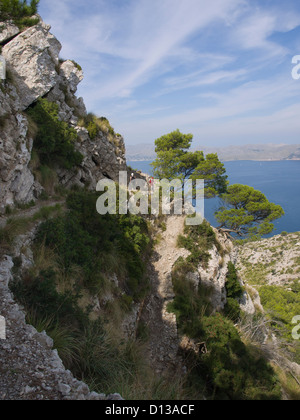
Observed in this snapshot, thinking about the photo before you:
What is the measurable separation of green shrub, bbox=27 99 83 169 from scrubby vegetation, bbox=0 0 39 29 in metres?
4.55

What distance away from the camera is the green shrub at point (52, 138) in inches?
405

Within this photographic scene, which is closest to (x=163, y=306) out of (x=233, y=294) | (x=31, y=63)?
(x=233, y=294)

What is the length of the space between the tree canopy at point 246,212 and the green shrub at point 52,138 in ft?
35.8

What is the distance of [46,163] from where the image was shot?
10.9m

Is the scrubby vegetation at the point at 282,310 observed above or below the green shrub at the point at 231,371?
below

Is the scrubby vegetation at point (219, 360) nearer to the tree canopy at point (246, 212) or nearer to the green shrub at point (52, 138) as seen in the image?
the tree canopy at point (246, 212)

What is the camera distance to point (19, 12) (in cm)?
1241

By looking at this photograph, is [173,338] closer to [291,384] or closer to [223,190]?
[291,384]

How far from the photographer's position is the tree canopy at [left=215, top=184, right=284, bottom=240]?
16484 millimetres

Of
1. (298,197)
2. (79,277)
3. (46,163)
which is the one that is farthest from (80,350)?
(298,197)

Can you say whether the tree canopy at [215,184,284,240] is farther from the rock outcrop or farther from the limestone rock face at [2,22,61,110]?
the rock outcrop

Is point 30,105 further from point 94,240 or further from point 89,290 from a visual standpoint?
point 89,290

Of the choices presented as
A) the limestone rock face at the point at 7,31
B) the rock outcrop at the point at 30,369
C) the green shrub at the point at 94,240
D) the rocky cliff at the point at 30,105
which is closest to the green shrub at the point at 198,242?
the green shrub at the point at 94,240
